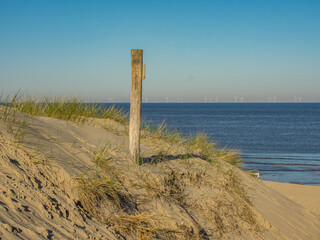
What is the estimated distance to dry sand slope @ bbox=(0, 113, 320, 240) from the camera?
4.00 m

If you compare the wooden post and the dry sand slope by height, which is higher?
the wooden post

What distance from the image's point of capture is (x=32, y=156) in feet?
15.8

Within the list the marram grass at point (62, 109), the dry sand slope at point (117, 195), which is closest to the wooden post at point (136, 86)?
the dry sand slope at point (117, 195)

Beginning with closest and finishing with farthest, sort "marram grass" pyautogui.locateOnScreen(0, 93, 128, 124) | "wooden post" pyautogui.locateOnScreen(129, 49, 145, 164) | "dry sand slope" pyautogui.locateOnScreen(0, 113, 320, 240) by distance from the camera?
"dry sand slope" pyautogui.locateOnScreen(0, 113, 320, 240)
"wooden post" pyautogui.locateOnScreen(129, 49, 145, 164)
"marram grass" pyautogui.locateOnScreen(0, 93, 128, 124)

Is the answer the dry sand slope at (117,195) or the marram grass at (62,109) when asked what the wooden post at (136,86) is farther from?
the marram grass at (62,109)

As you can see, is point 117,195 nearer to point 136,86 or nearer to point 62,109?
point 136,86

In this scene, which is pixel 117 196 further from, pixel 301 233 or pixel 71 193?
pixel 301 233

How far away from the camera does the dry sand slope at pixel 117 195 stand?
158 inches

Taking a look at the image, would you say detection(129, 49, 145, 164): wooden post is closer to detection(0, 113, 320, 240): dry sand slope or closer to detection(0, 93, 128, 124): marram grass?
detection(0, 113, 320, 240): dry sand slope

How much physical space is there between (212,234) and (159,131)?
164 inches

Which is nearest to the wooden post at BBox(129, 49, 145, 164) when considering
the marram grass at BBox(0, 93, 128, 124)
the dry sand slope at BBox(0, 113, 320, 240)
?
the dry sand slope at BBox(0, 113, 320, 240)

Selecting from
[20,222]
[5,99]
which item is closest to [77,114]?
[5,99]

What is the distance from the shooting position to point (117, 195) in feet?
16.0

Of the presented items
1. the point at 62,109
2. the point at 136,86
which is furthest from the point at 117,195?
the point at 62,109
